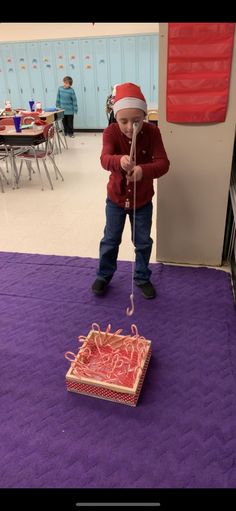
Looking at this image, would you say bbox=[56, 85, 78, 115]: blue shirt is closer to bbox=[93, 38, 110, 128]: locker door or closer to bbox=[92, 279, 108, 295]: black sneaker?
bbox=[93, 38, 110, 128]: locker door

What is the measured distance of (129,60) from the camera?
7.44 metres

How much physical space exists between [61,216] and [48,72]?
230 inches

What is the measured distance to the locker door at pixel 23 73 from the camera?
7.89 meters

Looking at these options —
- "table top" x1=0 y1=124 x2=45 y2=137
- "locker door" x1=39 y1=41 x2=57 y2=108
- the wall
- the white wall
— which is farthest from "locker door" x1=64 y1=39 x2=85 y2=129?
the wall

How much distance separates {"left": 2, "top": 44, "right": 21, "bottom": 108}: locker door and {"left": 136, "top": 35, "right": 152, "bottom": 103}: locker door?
2832 millimetres

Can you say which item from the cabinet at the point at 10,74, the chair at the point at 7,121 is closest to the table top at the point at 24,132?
the chair at the point at 7,121

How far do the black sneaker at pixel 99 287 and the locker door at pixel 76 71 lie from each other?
6935 millimetres

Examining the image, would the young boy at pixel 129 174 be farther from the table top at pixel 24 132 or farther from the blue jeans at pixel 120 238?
the table top at pixel 24 132

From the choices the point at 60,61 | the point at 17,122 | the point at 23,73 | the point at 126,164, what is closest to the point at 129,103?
the point at 126,164

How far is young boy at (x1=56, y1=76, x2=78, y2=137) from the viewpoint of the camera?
7.34m

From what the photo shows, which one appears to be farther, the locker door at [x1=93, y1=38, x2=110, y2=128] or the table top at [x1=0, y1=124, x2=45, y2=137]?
the locker door at [x1=93, y1=38, x2=110, y2=128]

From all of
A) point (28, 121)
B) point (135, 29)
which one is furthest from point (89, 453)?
point (135, 29)

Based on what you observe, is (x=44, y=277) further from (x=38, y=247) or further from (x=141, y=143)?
(x=141, y=143)

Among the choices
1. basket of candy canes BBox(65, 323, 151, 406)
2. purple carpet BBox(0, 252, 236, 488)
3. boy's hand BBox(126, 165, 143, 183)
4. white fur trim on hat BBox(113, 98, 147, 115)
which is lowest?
purple carpet BBox(0, 252, 236, 488)
